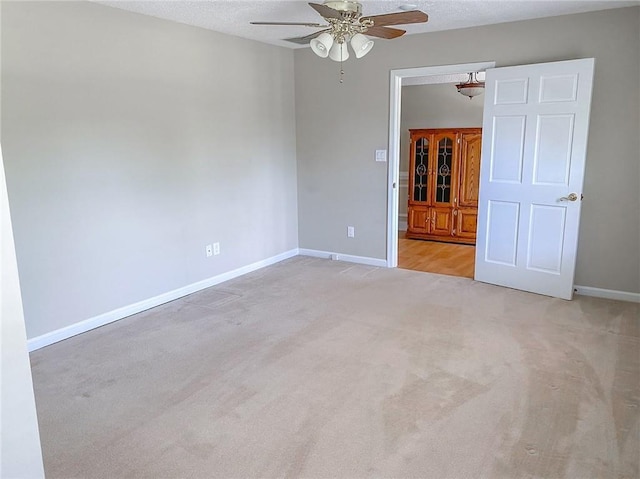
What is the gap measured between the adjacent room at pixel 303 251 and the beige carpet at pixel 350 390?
2 centimetres

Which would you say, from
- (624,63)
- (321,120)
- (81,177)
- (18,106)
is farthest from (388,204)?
(18,106)

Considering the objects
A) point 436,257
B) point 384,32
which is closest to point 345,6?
point 384,32

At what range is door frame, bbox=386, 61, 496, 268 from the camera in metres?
4.48

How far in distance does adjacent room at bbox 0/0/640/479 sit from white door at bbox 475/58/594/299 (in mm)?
19

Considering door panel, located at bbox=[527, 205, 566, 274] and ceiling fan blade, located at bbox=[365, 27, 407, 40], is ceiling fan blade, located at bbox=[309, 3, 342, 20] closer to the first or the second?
ceiling fan blade, located at bbox=[365, 27, 407, 40]

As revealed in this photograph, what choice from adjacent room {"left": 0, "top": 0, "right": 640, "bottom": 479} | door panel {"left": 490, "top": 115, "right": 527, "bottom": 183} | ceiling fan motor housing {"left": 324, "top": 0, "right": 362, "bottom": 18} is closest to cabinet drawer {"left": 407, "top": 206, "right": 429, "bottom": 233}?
adjacent room {"left": 0, "top": 0, "right": 640, "bottom": 479}

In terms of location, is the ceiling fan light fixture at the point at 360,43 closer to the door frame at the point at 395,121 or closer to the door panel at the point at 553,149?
the door frame at the point at 395,121

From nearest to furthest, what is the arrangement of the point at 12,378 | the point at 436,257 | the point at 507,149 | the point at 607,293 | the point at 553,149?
the point at 12,378 → the point at 553,149 → the point at 607,293 → the point at 507,149 → the point at 436,257

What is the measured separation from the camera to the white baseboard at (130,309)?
3.32 metres

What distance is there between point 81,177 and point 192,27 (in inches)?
66.7

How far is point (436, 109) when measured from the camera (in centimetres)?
682

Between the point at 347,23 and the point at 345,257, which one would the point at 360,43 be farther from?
the point at 345,257

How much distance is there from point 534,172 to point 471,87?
7.12 ft

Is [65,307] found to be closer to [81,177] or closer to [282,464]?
[81,177]
